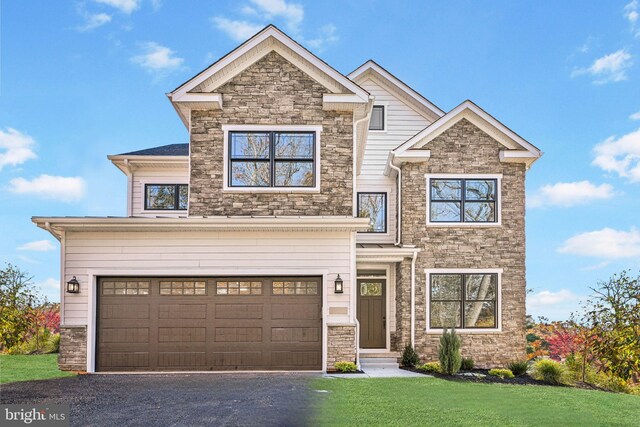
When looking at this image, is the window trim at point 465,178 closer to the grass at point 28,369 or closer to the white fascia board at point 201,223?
the white fascia board at point 201,223

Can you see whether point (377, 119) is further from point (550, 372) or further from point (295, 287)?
point (550, 372)

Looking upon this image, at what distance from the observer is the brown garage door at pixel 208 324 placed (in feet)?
41.8

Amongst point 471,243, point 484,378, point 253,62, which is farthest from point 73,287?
point 471,243

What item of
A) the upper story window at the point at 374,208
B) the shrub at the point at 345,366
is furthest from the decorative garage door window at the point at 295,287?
the upper story window at the point at 374,208

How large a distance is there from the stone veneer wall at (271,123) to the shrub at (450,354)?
402cm

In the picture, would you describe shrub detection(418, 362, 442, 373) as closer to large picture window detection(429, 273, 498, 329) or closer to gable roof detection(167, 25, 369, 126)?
large picture window detection(429, 273, 498, 329)

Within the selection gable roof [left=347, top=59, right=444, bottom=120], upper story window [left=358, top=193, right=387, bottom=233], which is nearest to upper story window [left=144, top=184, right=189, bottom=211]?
upper story window [left=358, top=193, right=387, bottom=233]

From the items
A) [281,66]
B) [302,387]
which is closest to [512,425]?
[302,387]

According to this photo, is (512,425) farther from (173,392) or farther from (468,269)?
(468,269)

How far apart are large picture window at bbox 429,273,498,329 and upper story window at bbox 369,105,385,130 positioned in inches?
217

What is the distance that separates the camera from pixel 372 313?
16.7m

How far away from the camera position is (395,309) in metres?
16.4

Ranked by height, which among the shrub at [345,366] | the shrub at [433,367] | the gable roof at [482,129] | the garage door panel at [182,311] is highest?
the gable roof at [482,129]

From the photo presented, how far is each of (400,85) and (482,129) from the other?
3500mm
